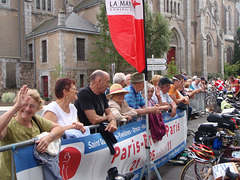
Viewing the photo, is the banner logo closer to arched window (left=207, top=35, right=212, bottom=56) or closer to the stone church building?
the stone church building

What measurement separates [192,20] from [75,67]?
76.3 ft

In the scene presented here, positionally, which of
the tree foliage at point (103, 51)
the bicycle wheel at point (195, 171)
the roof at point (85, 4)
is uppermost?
the roof at point (85, 4)

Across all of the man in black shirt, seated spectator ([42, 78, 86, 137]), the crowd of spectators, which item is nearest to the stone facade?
the crowd of spectators

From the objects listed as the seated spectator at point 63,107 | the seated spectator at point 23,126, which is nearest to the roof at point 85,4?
the seated spectator at point 63,107

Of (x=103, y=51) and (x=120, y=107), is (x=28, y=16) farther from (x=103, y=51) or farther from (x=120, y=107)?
(x=120, y=107)

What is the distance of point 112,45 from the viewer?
25.3 m

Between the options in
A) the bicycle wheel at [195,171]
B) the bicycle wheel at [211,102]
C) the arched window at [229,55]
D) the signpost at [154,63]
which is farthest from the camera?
the arched window at [229,55]

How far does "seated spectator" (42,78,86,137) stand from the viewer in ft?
11.7

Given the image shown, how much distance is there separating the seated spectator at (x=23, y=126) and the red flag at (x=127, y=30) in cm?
183

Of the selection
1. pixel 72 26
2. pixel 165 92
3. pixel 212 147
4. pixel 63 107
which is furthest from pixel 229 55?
pixel 63 107

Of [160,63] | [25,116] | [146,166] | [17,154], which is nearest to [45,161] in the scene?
[17,154]

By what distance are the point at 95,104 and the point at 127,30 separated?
1.38 metres

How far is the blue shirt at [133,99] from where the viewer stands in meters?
4.99

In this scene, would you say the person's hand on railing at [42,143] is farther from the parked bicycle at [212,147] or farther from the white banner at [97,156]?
the parked bicycle at [212,147]
